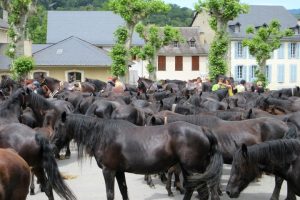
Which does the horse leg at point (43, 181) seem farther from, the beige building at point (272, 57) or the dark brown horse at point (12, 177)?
the beige building at point (272, 57)

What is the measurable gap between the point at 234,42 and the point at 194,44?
585 cm

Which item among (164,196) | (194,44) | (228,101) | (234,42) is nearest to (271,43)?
(234,42)

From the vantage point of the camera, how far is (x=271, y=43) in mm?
45062

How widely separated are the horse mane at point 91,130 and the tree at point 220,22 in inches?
982

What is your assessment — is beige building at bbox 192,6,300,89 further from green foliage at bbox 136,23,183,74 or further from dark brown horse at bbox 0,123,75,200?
dark brown horse at bbox 0,123,75,200

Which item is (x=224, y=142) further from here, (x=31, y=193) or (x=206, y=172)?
(x=31, y=193)

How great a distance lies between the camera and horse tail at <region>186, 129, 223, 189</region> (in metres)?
7.59

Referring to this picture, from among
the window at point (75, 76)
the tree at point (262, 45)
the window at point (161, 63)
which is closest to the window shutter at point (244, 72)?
the window at point (161, 63)

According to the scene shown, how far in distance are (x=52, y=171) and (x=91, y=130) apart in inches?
35.5

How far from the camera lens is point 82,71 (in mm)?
41688

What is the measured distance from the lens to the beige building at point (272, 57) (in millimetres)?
58031

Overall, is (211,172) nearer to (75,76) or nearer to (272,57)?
(75,76)

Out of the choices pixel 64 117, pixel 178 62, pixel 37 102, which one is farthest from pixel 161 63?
pixel 64 117

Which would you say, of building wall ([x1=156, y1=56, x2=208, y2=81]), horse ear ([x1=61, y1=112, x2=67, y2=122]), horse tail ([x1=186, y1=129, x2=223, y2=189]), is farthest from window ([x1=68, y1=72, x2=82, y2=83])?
horse tail ([x1=186, y1=129, x2=223, y2=189])
